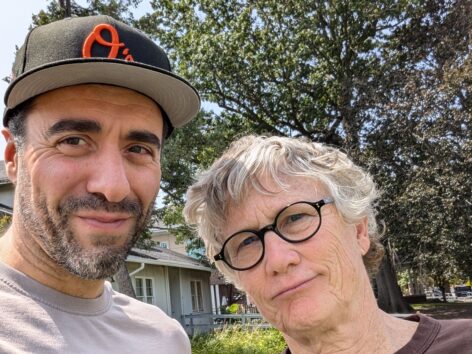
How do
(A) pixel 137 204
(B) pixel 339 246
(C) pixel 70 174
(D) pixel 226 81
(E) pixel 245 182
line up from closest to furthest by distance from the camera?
(C) pixel 70 174
(A) pixel 137 204
(B) pixel 339 246
(E) pixel 245 182
(D) pixel 226 81

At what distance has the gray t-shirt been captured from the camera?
69.2 inches

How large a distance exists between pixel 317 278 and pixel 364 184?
1.88 feet

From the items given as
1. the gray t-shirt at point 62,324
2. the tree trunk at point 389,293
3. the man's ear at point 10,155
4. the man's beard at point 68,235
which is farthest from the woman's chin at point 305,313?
the tree trunk at point 389,293

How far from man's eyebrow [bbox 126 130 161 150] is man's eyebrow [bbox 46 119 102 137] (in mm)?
163

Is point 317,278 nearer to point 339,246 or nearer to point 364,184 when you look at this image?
point 339,246

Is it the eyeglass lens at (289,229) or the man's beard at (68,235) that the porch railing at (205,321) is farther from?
the man's beard at (68,235)

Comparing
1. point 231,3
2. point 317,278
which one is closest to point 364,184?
point 317,278

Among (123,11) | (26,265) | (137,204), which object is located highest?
(123,11)

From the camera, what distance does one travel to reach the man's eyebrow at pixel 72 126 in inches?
73.4

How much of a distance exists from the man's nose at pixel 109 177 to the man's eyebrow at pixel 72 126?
0.11m

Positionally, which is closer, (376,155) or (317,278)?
(317,278)

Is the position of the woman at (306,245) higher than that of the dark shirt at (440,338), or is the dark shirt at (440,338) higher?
the woman at (306,245)

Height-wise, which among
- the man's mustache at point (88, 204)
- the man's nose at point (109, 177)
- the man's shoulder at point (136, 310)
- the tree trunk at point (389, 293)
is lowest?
the tree trunk at point (389, 293)

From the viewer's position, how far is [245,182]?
89.0 inches
